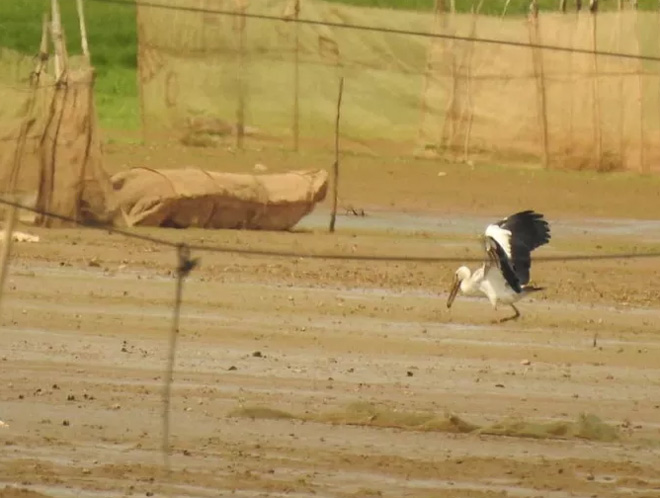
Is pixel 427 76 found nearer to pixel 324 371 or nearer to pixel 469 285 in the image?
pixel 469 285

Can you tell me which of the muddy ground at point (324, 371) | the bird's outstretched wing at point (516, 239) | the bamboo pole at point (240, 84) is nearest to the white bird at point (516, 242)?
the bird's outstretched wing at point (516, 239)

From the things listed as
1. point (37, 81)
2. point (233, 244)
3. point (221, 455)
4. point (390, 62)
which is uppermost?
point (390, 62)

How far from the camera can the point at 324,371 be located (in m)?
10.6

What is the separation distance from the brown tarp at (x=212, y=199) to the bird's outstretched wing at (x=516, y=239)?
17.9 ft

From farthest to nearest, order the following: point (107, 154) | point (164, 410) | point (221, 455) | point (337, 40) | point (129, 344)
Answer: point (337, 40) < point (107, 154) < point (129, 344) < point (164, 410) < point (221, 455)

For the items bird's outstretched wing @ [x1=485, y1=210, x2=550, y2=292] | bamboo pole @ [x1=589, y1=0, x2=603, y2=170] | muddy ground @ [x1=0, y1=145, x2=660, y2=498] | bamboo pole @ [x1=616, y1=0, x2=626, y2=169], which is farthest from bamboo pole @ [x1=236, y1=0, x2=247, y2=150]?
bird's outstretched wing @ [x1=485, y1=210, x2=550, y2=292]

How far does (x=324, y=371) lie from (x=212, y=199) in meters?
5.86

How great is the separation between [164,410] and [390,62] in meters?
15.7

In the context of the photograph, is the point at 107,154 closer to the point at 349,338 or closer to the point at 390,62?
the point at 390,62

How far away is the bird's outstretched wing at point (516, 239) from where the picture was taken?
36.0 feet

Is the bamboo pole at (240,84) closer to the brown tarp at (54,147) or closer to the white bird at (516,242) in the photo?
the brown tarp at (54,147)

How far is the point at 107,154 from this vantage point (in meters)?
22.1

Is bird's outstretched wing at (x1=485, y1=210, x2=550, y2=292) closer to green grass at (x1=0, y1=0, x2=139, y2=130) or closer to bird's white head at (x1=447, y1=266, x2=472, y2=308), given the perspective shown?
bird's white head at (x1=447, y1=266, x2=472, y2=308)

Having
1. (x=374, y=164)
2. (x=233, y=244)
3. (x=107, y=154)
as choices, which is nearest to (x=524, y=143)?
(x=374, y=164)
